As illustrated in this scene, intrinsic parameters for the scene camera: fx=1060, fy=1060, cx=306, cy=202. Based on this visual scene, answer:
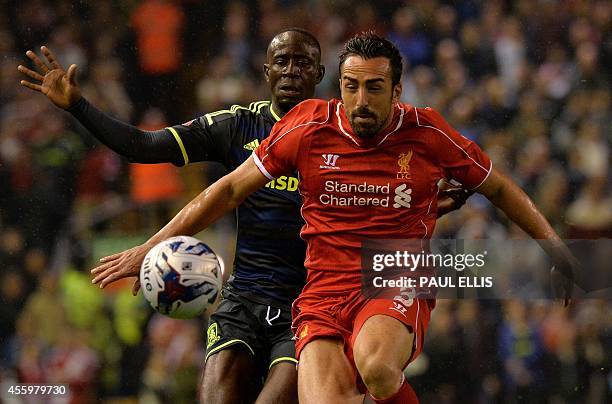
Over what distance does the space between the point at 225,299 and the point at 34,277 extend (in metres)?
3.94

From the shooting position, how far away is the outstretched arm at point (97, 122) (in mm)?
4973

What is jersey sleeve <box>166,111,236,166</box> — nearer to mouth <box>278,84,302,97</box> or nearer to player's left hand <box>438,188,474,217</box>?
mouth <box>278,84,302,97</box>

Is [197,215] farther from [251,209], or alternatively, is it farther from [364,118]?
[364,118]

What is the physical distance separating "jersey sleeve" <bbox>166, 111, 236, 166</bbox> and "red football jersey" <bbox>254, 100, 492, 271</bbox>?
27.0 inches

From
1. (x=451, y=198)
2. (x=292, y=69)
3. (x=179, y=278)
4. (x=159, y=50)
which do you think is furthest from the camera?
(x=159, y=50)

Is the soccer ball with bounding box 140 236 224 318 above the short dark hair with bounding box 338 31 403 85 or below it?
below

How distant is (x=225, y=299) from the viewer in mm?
5078

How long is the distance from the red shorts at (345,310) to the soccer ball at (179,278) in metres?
0.42

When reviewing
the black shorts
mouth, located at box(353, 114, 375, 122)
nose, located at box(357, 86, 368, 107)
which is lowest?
the black shorts

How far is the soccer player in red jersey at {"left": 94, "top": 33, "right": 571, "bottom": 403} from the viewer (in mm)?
4305

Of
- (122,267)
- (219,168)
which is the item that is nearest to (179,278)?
(122,267)

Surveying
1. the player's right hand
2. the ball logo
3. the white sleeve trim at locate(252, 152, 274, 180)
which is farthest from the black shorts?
the player's right hand

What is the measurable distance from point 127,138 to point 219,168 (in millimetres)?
3819

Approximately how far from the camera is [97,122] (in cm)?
504
